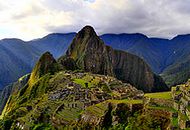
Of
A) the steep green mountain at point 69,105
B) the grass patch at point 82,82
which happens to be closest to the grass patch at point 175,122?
the steep green mountain at point 69,105

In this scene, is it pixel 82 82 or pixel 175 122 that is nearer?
pixel 175 122

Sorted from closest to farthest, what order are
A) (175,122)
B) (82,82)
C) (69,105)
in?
(175,122)
(69,105)
(82,82)

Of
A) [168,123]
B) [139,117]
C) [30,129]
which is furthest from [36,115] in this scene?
[168,123]

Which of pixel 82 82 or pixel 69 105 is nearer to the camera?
pixel 69 105

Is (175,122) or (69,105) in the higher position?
(175,122)

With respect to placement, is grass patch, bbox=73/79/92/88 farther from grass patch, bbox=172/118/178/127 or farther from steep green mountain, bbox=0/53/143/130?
grass patch, bbox=172/118/178/127

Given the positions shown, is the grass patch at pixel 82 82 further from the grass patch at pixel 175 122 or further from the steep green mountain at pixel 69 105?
the grass patch at pixel 175 122

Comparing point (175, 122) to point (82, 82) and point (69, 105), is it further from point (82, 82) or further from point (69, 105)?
point (82, 82)

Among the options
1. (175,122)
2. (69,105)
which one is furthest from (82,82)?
(175,122)

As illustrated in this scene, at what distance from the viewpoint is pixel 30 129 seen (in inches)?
4860

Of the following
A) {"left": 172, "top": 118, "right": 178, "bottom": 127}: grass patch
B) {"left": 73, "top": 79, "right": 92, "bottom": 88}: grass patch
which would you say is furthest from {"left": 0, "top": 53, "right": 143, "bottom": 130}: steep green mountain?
{"left": 172, "top": 118, "right": 178, "bottom": 127}: grass patch

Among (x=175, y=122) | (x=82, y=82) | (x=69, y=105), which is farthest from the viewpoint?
(x=82, y=82)

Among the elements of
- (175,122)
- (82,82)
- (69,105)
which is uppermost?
(82,82)

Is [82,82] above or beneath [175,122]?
above
